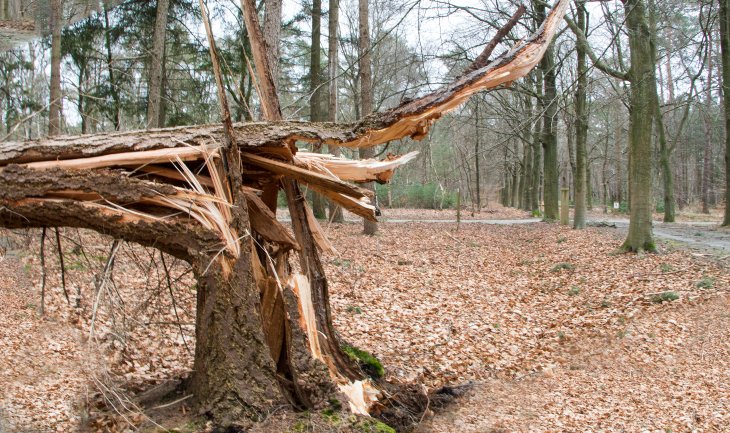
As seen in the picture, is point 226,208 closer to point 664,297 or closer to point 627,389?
point 627,389

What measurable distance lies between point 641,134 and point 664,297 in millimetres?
4833

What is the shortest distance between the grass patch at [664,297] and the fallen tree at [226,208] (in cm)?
562

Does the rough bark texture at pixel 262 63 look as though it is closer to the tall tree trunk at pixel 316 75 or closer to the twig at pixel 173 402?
the twig at pixel 173 402

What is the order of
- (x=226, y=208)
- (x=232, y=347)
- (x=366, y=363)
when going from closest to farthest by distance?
(x=232, y=347)
(x=226, y=208)
(x=366, y=363)

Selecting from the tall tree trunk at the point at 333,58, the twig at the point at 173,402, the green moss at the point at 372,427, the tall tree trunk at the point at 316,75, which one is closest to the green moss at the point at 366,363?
→ the green moss at the point at 372,427

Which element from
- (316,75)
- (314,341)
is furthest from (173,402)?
(316,75)

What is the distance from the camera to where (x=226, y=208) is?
155 inches

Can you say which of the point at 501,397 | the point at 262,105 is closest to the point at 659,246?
the point at 501,397

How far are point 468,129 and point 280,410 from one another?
96.9 feet

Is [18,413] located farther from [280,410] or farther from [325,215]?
[325,215]

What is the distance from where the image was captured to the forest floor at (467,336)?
15.8 feet

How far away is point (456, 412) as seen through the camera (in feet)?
16.5

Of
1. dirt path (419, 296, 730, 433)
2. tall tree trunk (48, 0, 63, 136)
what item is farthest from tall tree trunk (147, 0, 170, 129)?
dirt path (419, 296, 730, 433)

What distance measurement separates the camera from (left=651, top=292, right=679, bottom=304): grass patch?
834cm
